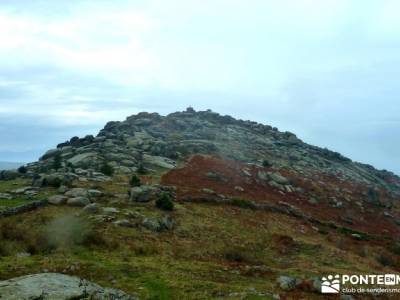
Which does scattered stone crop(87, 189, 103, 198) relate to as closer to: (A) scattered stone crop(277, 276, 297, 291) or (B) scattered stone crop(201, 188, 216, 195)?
(B) scattered stone crop(201, 188, 216, 195)

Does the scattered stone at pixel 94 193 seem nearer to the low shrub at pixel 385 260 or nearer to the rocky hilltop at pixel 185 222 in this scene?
the rocky hilltop at pixel 185 222

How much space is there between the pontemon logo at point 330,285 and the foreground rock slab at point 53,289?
10.6 meters

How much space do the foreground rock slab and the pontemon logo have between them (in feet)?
34.6

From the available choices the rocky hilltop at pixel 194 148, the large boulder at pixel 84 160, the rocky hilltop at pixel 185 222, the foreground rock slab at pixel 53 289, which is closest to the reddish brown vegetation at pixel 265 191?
the rocky hilltop at pixel 185 222

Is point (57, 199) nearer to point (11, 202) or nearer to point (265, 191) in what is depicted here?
point (11, 202)

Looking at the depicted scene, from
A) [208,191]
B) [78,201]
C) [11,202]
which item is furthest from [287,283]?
[11,202]

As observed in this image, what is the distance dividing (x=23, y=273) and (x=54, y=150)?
51.5 metres

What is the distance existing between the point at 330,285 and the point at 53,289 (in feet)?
49.6

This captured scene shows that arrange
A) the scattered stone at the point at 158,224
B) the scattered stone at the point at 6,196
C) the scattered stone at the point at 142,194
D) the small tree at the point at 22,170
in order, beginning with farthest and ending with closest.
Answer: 1. the small tree at the point at 22,170
2. the scattered stone at the point at 142,194
3. the scattered stone at the point at 6,196
4. the scattered stone at the point at 158,224

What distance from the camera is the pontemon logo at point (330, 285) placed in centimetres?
2242

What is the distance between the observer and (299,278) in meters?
24.3

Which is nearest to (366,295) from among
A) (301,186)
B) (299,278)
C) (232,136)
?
(299,278)

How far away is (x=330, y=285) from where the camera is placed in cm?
2325

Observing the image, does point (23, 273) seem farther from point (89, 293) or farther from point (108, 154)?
point (108, 154)
